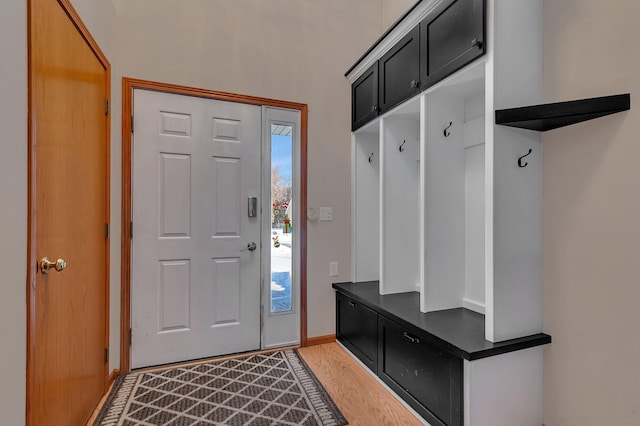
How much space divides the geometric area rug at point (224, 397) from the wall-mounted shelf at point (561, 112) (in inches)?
73.4

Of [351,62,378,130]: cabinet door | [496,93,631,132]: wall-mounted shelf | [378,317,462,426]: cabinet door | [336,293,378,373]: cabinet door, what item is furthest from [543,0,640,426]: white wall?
Result: [351,62,378,130]: cabinet door

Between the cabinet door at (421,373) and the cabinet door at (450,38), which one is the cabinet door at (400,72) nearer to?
the cabinet door at (450,38)

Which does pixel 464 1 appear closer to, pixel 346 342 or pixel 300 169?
pixel 300 169

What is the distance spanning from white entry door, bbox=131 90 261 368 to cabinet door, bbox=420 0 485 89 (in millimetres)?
1410

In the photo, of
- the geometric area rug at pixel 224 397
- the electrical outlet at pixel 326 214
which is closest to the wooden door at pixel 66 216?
the geometric area rug at pixel 224 397

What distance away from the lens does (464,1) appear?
1.74 metres

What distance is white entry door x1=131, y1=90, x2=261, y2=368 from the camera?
2.40m

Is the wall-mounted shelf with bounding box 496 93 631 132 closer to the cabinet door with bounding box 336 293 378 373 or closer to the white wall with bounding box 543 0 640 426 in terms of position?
the white wall with bounding box 543 0 640 426

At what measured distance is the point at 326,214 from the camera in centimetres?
294

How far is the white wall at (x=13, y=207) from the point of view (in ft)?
3.43

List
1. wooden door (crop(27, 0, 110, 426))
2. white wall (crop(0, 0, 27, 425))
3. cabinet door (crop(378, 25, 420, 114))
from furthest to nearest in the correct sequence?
cabinet door (crop(378, 25, 420, 114))
wooden door (crop(27, 0, 110, 426))
white wall (crop(0, 0, 27, 425))

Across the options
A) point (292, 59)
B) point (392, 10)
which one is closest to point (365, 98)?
point (292, 59)

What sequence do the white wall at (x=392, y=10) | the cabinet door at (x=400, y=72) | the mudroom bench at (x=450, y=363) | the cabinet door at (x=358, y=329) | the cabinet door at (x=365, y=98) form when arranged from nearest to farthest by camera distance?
the mudroom bench at (x=450, y=363), the cabinet door at (x=400, y=72), the cabinet door at (x=358, y=329), the cabinet door at (x=365, y=98), the white wall at (x=392, y=10)

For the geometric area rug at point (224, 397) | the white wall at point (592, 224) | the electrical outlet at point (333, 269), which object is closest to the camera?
the white wall at point (592, 224)
